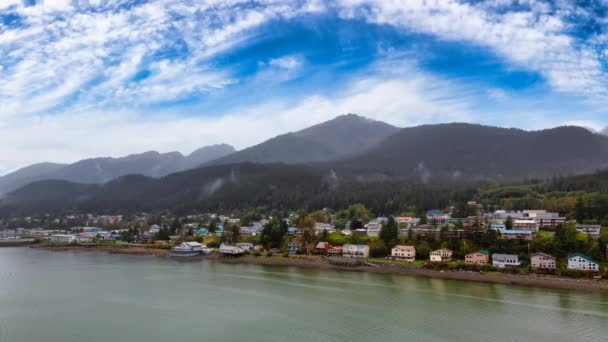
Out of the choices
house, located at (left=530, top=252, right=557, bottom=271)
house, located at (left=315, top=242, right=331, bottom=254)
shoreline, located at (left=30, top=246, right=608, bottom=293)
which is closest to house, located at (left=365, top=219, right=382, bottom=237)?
house, located at (left=315, top=242, right=331, bottom=254)

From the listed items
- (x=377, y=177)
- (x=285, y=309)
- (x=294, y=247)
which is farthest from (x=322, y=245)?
(x=377, y=177)

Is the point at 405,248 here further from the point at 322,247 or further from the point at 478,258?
the point at 322,247

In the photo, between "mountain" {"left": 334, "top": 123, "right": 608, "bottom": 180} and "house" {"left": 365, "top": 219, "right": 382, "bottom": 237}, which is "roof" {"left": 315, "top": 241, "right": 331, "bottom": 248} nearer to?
"house" {"left": 365, "top": 219, "right": 382, "bottom": 237}

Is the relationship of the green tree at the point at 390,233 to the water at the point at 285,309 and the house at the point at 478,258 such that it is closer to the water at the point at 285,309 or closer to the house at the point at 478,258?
the house at the point at 478,258

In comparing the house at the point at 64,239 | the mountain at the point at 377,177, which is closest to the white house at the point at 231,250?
the mountain at the point at 377,177

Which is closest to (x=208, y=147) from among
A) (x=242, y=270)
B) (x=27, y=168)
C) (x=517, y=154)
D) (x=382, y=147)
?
(x=27, y=168)
